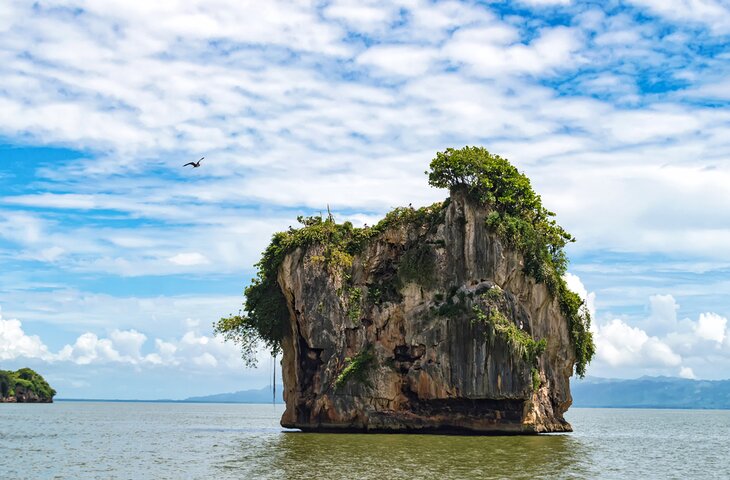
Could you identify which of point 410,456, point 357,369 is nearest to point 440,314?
point 357,369

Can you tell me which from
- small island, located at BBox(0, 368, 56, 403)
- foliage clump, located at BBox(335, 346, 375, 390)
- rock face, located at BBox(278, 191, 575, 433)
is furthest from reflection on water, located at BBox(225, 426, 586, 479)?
small island, located at BBox(0, 368, 56, 403)

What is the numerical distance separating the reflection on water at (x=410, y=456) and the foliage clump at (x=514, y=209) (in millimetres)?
10316

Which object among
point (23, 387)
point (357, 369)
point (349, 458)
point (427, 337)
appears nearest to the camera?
point (349, 458)

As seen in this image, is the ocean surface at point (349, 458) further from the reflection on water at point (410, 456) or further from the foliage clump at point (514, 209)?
the foliage clump at point (514, 209)

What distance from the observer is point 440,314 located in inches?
2055

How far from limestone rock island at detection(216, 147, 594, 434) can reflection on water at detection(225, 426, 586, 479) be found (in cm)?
265

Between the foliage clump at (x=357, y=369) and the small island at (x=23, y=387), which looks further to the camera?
the small island at (x=23, y=387)

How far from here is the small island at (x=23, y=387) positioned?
166 meters

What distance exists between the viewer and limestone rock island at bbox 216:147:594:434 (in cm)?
5103

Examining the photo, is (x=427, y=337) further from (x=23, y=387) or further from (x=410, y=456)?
(x=23, y=387)

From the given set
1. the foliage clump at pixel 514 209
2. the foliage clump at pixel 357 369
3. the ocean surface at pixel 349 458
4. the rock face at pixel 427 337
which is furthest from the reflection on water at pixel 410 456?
the foliage clump at pixel 514 209

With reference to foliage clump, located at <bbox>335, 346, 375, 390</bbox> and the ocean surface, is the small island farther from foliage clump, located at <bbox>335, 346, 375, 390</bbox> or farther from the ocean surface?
foliage clump, located at <bbox>335, 346, 375, 390</bbox>

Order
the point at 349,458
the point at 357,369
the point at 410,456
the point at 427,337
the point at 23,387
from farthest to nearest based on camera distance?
the point at 23,387, the point at 357,369, the point at 427,337, the point at 410,456, the point at 349,458

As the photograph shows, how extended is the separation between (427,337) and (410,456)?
13933 millimetres
